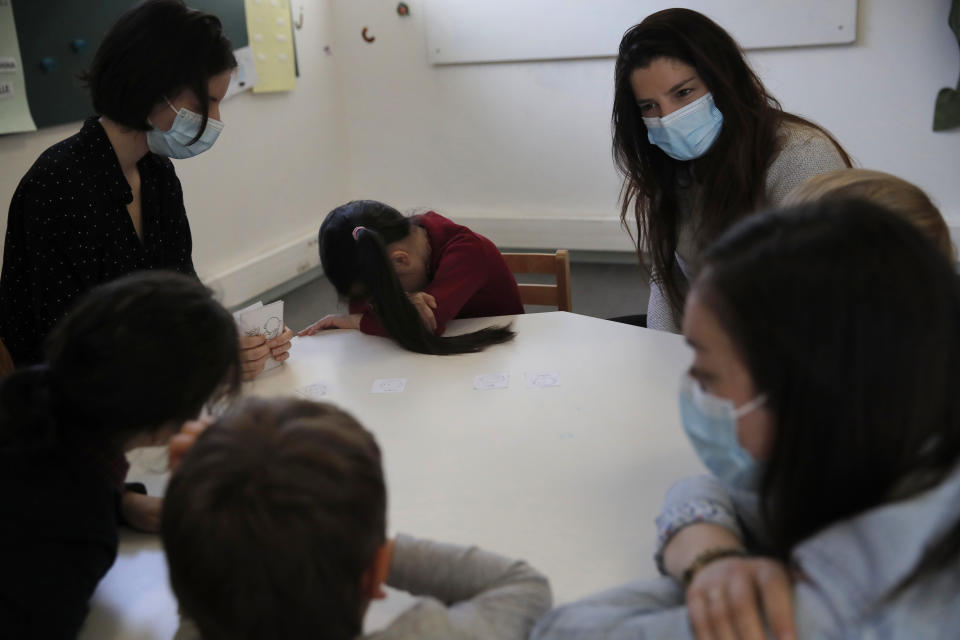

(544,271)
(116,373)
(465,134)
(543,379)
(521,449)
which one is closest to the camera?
(116,373)

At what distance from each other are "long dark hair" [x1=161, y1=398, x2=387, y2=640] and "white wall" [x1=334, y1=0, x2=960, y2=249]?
368 centimetres

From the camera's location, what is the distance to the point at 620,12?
402 centimetres

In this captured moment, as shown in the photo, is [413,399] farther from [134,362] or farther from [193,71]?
[193,71]

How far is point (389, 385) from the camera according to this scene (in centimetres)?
174

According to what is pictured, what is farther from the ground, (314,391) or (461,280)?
(461,280)

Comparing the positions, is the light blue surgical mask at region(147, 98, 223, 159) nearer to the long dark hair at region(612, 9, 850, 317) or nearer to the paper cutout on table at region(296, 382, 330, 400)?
the paper cutout on table at region(296, 382, 330, 400)

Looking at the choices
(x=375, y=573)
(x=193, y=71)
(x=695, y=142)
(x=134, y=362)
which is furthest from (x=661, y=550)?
(x=193, y=71)

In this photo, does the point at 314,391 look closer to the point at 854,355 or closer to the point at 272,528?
the point at 272,528

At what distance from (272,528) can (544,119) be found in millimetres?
3923

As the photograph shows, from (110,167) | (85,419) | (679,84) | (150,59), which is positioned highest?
(150,59)

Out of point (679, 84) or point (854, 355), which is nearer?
point (854, 355)

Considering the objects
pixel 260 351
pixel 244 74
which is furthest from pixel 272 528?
pixel 244 74

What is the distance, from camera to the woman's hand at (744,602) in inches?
30.6

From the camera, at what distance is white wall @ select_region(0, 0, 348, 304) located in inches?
152
